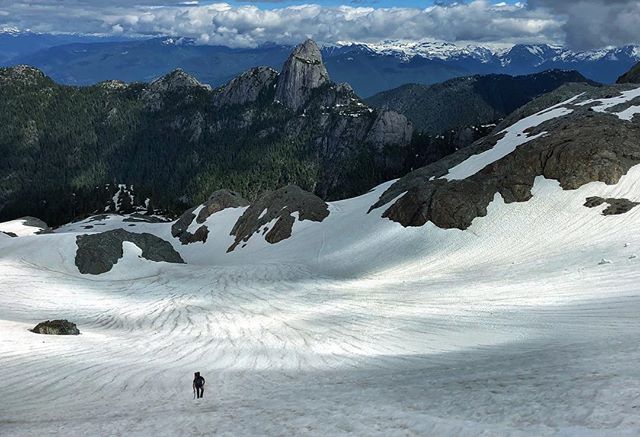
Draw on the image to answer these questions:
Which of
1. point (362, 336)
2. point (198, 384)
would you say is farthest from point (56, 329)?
point (362, 336)

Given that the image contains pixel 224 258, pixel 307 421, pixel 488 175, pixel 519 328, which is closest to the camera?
pixel 307 421

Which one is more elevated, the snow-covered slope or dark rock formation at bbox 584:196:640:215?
dark rock formation at bbox 584:196:640:215

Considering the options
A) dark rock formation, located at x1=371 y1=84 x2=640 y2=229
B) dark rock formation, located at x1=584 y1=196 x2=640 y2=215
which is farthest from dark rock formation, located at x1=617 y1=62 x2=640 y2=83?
dark rock formation, located at x1=584 y1=196 x2=640 y2=215

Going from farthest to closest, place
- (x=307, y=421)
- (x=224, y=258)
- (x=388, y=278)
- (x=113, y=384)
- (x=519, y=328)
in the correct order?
(x=224, y=258)
(x=388, y=278)
(x=519, y=328)
(x=113, y=384)
(x=307, y=421)

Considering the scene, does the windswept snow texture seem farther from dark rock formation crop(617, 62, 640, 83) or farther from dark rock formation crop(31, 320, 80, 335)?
dark rock formation crop(617, 62, 640, 83)

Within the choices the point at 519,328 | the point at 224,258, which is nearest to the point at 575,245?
the point at 519,328

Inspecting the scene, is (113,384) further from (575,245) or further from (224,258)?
(224,258)
